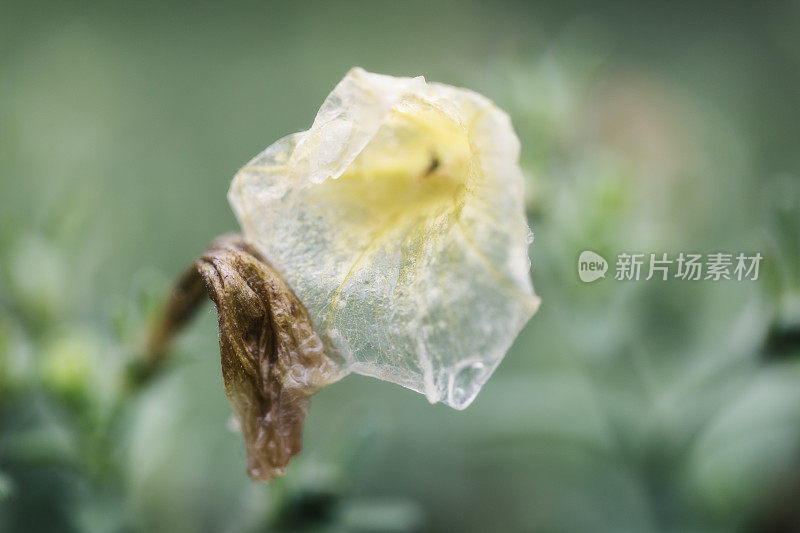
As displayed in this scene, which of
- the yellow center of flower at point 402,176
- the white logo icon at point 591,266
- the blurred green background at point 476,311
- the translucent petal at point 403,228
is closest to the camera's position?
the translucent petal at point 403,228

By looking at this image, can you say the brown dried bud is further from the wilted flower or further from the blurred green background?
the blurred green background

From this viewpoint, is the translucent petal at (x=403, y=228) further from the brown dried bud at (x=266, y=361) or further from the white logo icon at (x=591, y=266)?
the white logo icon at (x=591, y=266)

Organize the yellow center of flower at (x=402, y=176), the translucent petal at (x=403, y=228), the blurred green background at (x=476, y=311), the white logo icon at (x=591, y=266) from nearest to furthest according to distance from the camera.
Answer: the translucent petal at (x=403, y=228), the yellow center of flower at (x=402, y=176), the blurred green background at (x=476, y=311), the white logo icon at (x=591, y=266)

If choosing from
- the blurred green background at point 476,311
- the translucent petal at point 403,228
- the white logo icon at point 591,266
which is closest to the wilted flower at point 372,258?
the translucent petal at point 403,228

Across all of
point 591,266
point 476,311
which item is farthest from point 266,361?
point 591,266

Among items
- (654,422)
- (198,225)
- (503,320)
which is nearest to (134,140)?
(198,225)

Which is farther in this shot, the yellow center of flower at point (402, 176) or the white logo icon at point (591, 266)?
the white logo icon at point (591, 266)

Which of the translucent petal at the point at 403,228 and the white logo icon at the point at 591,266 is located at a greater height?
the translucent petal at the point at 403,228

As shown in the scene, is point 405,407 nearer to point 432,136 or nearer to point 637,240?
point 637,240
